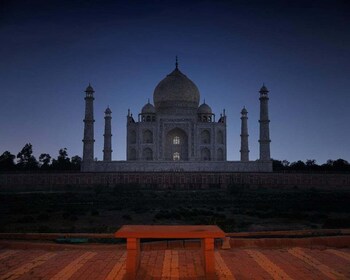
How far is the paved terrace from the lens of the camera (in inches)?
242

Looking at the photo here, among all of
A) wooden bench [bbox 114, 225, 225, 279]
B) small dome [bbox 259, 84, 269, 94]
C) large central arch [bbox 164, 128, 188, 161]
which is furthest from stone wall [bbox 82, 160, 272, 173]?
wooden bench [bbox 114, 225, 225, 279]

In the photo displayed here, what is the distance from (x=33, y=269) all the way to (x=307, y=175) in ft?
114

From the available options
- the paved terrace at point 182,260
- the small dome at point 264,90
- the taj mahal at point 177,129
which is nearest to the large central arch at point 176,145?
the taj mahal at point 177,129

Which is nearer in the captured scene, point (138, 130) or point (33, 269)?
point (33, 269)

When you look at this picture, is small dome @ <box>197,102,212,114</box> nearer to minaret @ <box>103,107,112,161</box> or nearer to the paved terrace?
minaret @ <box>103,107,112,161</box>

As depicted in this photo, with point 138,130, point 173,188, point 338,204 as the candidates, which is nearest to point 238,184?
point 173,188

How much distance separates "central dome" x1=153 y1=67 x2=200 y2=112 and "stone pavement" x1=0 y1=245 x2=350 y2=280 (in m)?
42.2

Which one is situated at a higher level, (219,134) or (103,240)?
(219,134)

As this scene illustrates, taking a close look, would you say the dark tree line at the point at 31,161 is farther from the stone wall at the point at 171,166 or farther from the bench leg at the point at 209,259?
the bench leg at the point at 209,259

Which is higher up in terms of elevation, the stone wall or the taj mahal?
the taj mahal

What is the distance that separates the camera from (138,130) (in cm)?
4806

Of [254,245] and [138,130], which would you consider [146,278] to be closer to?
[254,245]

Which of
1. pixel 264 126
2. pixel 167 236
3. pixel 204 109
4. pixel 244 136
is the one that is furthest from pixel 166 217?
pixel 204 109

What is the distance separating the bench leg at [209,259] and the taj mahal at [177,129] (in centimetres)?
3612
